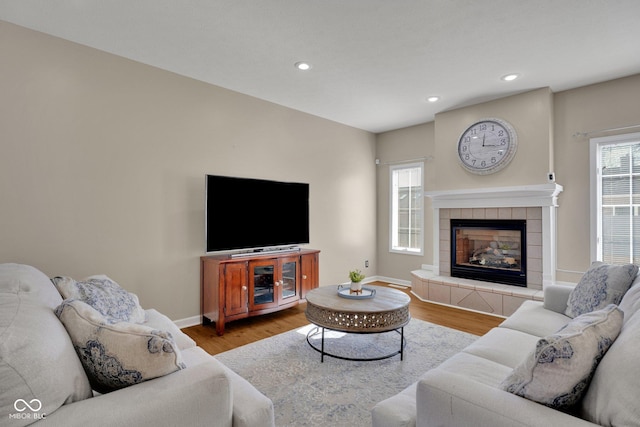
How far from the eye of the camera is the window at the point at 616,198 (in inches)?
133

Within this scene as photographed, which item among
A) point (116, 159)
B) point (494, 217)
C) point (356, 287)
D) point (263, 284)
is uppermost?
point (116, 159)

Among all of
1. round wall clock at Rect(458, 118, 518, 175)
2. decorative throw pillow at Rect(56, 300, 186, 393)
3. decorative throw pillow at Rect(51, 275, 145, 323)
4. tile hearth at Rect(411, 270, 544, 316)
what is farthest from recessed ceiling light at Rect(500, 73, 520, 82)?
decorative throw pillow at Rect(51, 275, 145, 323)

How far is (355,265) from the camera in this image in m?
5.30

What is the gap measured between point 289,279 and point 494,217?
277 centimetres

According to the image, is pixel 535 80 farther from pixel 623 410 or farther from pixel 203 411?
pixel 203 411

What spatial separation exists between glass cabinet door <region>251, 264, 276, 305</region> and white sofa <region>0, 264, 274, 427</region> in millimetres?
2213

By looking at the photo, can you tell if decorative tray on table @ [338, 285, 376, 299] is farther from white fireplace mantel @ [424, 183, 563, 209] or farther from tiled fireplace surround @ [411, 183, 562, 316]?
white fireplace mantel @ [424, 183, 563, 209]

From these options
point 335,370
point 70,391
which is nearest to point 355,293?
point 335,370

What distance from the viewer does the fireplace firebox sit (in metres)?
3.96

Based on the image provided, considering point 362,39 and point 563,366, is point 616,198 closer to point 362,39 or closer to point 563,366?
point 362,39

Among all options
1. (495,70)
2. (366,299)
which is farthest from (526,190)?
(366,299)

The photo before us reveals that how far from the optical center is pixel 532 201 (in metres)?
3.78

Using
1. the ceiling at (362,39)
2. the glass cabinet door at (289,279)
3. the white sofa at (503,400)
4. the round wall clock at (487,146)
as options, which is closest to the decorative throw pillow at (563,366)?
the white sofa at (503,400)

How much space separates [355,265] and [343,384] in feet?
10.1
